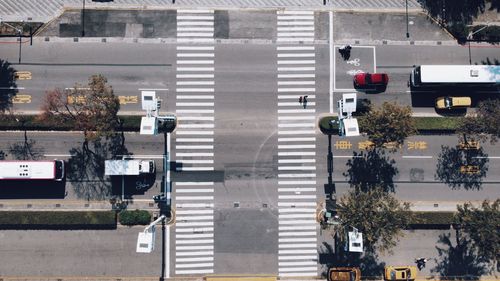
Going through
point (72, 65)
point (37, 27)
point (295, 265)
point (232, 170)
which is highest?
point (37, 27)

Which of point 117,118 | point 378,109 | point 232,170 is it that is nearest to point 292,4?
point 378,109

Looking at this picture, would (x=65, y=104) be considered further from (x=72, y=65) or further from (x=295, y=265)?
(x=295, y=265)

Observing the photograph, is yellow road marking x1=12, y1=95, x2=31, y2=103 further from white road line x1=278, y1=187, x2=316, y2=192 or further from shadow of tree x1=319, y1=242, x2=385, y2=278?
shadow of tree x1=319, y1=242, x2=385, y2=278

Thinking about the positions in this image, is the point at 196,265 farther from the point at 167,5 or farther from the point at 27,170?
the point at 167,5

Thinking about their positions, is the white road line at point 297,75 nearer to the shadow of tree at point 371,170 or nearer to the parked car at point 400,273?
the shadow of tree at point 371,170

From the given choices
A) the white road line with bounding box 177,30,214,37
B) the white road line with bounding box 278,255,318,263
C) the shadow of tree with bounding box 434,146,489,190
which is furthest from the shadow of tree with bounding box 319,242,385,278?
the white road line with bounding box 177,30,214,37

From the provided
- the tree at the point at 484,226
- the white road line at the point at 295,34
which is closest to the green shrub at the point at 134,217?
the white road line at the point at 295,34
